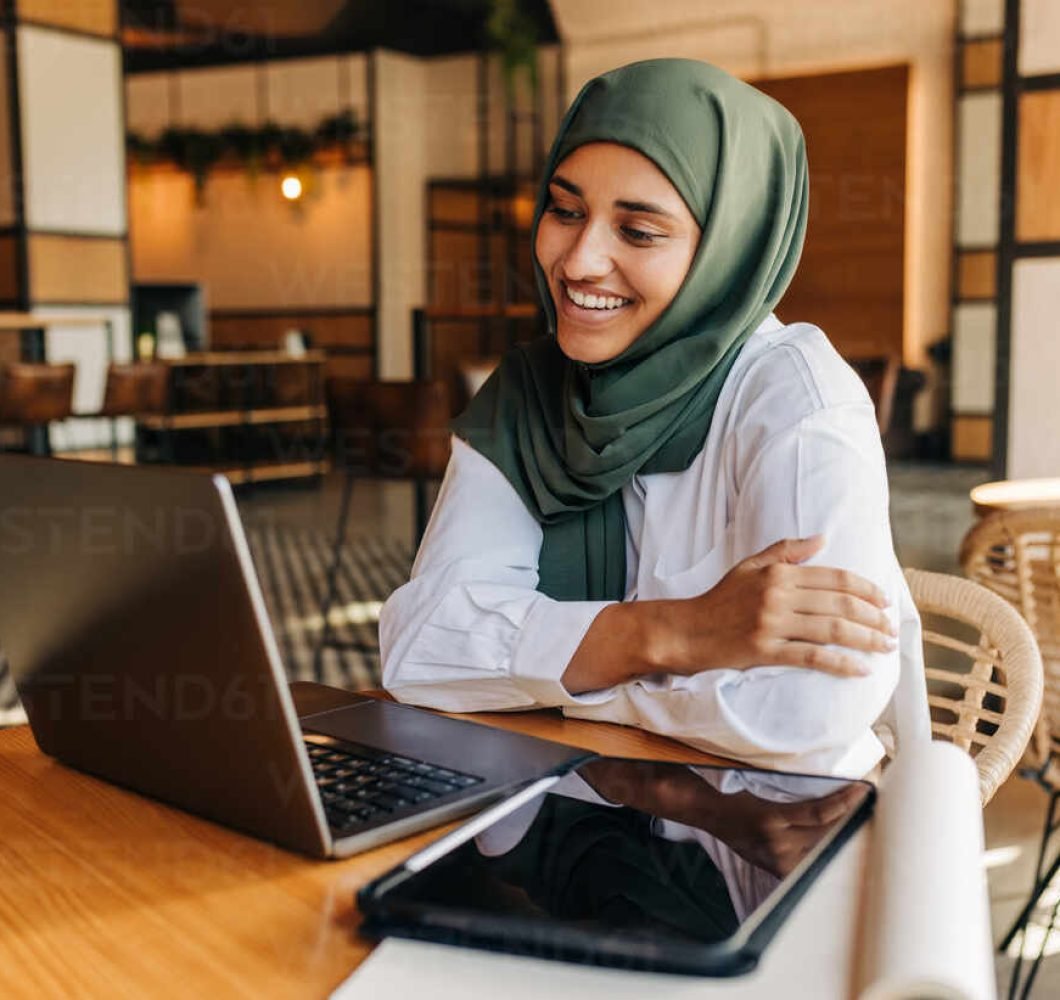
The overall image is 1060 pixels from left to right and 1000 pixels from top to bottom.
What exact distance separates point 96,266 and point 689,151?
6765mm

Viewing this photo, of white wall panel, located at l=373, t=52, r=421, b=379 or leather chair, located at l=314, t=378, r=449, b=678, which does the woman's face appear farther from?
white wall panel, located at l=373, t=52, r=421, b=379

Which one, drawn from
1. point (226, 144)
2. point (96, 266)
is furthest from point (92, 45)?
point (226, 144)

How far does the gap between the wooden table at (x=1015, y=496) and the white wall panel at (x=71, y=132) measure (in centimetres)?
602

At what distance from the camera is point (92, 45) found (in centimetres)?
715

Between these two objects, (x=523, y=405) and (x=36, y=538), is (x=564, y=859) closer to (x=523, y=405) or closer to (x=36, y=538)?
(x=36, y=538)

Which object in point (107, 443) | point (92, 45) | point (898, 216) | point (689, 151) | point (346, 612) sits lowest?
point (346, 612)

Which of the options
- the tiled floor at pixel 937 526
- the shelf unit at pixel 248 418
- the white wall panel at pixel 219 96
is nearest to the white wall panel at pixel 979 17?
the tiled floor at pixel 937 526

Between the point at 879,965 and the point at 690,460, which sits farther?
the point at 690,460

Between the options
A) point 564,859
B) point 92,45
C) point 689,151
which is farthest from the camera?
point 92,45

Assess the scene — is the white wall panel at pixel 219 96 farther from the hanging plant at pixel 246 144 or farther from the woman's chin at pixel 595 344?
the woman's chin at pixel 595 344

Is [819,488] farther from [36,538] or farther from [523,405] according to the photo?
[36,538]

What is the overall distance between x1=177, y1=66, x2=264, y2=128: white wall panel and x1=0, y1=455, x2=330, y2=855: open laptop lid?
437 inches

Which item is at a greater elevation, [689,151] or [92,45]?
[92,45]

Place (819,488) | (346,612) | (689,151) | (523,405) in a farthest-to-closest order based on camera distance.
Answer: (346,612) < (523,405) < (689,151) < (819,488)
